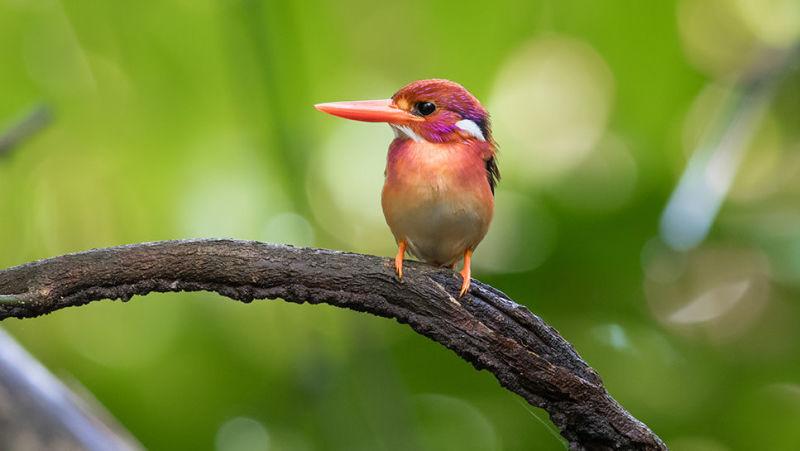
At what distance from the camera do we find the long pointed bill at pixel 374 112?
1.43 m

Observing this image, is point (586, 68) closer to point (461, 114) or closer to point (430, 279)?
point (461, 114)

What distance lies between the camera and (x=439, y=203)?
1405mm

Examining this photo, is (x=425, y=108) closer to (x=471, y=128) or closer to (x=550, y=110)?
(x=471, y=128)

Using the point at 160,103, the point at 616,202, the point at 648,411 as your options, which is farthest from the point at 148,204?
the point at 648,411

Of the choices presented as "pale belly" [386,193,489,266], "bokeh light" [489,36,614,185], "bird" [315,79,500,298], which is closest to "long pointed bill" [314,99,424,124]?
"bird" [315,79,500,298]

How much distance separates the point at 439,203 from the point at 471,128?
151 millimetres

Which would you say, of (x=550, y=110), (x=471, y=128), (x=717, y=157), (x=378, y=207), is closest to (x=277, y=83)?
(x=378, y=207)

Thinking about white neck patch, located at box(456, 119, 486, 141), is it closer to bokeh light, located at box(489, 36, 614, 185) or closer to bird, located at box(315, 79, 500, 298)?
bird, located at box(315, 79, 500, 298)

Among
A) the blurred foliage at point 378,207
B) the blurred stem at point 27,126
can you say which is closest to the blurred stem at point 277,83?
the blurred foliage at point 378,207

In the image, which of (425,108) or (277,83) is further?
(277,83)

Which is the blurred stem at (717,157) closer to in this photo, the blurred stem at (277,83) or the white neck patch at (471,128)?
the white neck patch at (471,128)

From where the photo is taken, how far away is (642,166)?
7.55 feet

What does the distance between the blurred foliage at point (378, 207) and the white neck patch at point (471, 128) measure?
709mm

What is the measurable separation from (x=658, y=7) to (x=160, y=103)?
1267 mm
